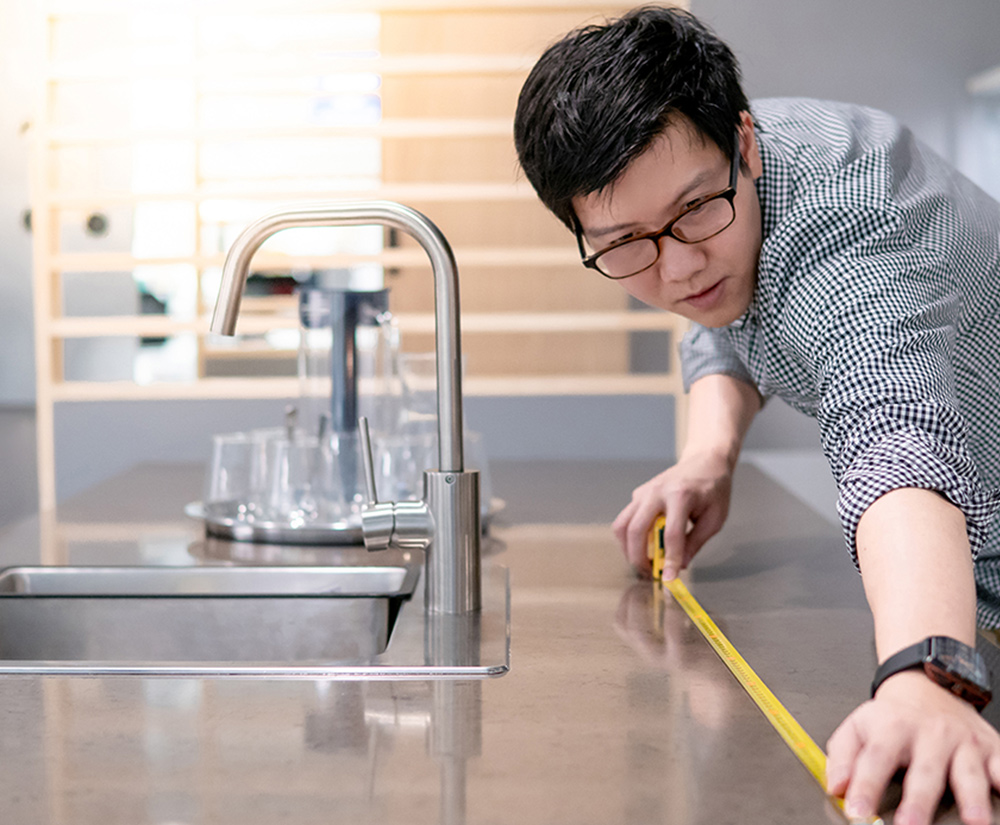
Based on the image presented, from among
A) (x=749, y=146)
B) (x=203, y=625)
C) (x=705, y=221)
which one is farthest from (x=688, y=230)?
(x=203, y=625)

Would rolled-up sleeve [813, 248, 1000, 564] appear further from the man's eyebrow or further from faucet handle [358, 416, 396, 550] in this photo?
faucet handle [358, 416, 396, 550]

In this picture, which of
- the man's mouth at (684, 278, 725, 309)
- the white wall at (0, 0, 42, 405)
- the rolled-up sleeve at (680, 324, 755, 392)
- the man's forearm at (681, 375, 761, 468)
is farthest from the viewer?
Result: the white wall at (0, 0, 42, 405)

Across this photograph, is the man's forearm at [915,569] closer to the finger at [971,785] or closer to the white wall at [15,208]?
the finger at [971,785]

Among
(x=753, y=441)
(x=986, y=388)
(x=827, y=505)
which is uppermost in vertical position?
(x=986, y=388)

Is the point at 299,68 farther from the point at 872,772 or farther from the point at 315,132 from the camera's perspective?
the point at 872,772

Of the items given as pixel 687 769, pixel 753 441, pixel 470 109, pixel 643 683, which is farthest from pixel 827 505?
pixel 687 769

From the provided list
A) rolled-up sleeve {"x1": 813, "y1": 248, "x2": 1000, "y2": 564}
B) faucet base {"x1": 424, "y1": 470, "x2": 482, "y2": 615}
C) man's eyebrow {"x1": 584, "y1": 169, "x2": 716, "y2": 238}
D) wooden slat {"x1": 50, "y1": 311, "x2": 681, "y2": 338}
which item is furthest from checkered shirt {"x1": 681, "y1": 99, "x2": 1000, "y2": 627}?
wooden slat {"x1": 50, "y1": 311, "x2": 681, "y2": 338}

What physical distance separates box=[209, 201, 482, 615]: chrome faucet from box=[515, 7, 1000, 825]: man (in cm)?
13

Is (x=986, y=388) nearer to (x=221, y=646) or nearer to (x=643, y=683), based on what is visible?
(x=643, y=683)

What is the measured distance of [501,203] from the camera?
233 cm

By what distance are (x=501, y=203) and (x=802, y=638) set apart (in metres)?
1.61

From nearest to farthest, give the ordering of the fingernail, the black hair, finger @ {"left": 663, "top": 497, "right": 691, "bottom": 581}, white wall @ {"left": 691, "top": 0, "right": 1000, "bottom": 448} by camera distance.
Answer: the fingernail
the black hair
finger @ {"left": 663, "top": 497, "right": 691, "bottom": 581}
white wall @ {"left": 691, "top": 0, "right": 1000, "bottom": 448}

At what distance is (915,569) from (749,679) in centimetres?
15

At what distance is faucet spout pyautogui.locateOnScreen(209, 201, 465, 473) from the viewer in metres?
0.93
